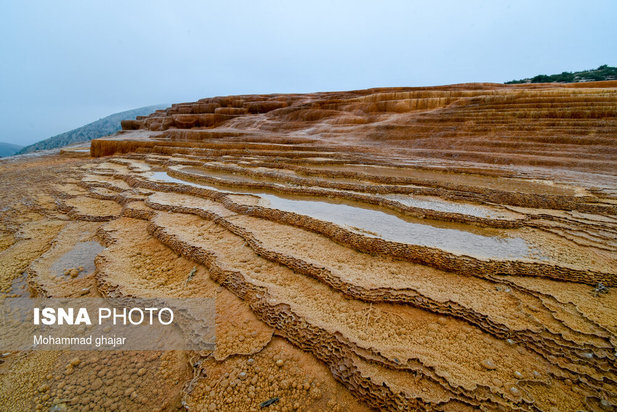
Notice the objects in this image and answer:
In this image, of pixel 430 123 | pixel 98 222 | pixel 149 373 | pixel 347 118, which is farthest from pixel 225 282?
pixel 347 118

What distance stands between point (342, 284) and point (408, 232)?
2.01m

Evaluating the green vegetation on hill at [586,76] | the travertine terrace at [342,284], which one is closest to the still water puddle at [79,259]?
the travertine terrace at [342,284]

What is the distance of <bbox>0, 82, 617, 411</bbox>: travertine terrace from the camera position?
2301mm

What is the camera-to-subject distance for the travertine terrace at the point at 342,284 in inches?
90.6

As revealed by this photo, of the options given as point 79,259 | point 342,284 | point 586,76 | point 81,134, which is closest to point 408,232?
point 342,284

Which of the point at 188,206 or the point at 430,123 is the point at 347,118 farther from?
the point at 188,206

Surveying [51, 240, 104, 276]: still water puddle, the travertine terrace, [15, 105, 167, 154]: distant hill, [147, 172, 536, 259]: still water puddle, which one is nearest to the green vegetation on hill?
the travertine terrace

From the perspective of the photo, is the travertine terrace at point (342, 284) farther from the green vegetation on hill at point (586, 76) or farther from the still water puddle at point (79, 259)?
the green vegetation on hill at point (586, 76)

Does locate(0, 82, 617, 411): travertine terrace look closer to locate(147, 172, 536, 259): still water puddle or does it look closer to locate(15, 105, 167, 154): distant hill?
locate(147, 172, 536, 259): still water puddle

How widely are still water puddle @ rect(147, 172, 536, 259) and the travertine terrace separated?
0.05 m

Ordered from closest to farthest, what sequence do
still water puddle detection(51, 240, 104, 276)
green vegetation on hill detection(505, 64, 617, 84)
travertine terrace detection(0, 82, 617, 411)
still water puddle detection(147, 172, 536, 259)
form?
travertine terrace detection(0, 82, 617, 411) < still water puddle detection(147, 172, 536, 259) < still water puddle detection(51, 240, 104, 276) < green vegetation on hill detection(505, 64, 617, 84)

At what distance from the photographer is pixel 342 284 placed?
327 centimetres

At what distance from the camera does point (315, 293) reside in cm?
328

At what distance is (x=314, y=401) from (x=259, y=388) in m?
0.49
